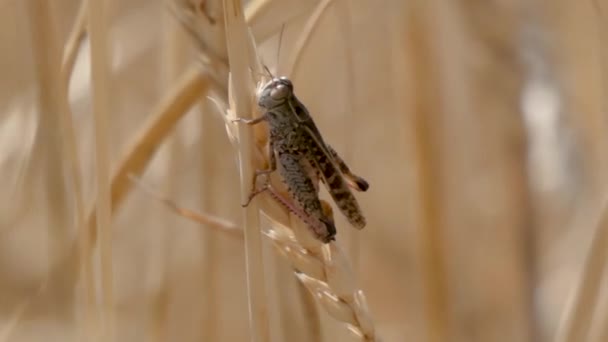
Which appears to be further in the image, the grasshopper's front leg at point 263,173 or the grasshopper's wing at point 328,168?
the grasshopper's wing at point 328,168

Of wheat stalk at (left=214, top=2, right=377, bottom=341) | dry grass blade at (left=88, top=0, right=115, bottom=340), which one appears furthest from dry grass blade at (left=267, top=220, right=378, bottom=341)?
dry grass blade at (left=88, top=0, right=115, bottom=340)

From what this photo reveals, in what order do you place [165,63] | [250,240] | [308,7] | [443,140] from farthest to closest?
1. [443,140]
2. [165,63]
3. [308,7]
4. [250,240]

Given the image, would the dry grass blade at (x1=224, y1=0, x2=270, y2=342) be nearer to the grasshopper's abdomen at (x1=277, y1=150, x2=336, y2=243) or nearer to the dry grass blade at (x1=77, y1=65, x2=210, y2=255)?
A: the grasshopper's abdomen at (x1=277, y1=150, x2=336, y2=243)

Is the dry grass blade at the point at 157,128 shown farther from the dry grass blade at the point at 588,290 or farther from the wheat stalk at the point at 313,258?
the dry grass blade at the point at 588,290

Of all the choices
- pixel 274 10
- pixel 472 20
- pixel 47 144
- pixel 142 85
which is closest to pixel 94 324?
pixel 47 144

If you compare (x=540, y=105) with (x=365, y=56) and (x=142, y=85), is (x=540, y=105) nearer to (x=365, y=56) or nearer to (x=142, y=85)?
(x=365, y=56)

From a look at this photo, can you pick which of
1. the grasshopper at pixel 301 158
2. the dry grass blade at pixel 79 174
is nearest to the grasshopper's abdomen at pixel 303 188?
the grasshopper at pixel 301 158
